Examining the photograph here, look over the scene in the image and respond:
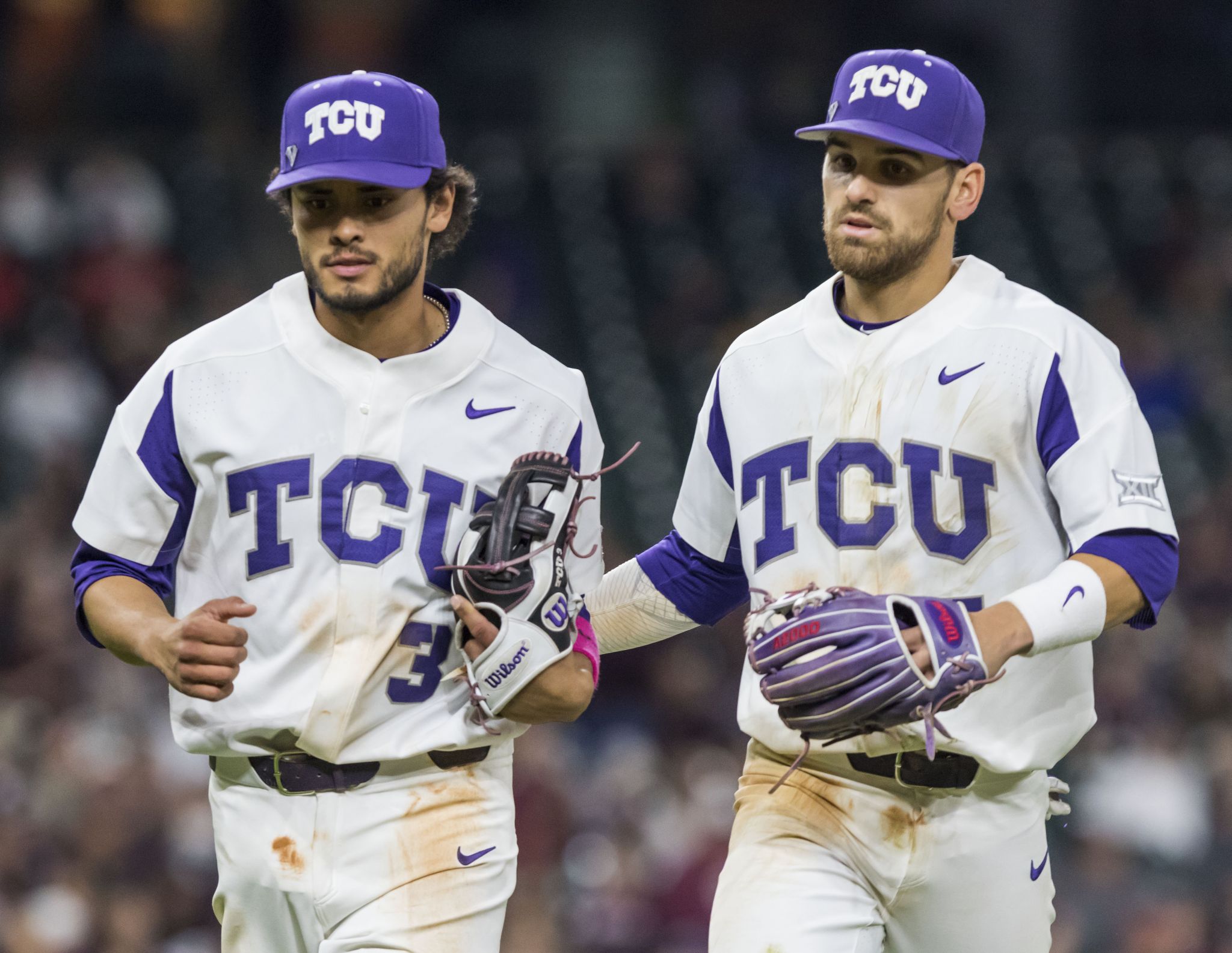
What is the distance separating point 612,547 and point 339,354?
5314 millimetres

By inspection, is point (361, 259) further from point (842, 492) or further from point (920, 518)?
point (920, 518)

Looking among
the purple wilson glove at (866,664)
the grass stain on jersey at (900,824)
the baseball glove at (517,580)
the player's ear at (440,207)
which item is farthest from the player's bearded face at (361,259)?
the grass stain on jersey at (900,824)

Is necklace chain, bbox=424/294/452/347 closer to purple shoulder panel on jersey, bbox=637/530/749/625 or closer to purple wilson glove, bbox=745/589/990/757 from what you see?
purple shoulder panel on jersey, bbox=637/530/749/625

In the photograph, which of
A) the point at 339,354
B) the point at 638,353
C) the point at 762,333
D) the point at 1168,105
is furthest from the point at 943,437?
the point at 1168,105

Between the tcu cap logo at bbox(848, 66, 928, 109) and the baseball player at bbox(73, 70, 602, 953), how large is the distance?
96cm

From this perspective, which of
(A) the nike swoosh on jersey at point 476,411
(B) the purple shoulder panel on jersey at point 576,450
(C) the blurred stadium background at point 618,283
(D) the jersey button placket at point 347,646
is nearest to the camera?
(D) the jersey button placket at point 347,646

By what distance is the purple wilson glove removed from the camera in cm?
352

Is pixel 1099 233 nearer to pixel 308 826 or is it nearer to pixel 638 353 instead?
pixel 638 353

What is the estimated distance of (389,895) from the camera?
12.7 feet

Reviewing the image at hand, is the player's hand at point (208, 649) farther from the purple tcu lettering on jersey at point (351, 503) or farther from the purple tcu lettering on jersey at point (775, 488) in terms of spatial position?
the purple tcu lettering on jersey at point (775, 488)

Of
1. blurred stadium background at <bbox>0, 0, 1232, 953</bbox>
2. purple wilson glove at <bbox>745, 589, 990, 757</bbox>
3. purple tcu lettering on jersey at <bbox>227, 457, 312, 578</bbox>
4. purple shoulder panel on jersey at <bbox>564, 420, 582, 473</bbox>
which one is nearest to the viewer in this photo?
purple wilson glove at <bbox>745, 589, 990, 757</bbox>

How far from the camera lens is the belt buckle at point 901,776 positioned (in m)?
3.96

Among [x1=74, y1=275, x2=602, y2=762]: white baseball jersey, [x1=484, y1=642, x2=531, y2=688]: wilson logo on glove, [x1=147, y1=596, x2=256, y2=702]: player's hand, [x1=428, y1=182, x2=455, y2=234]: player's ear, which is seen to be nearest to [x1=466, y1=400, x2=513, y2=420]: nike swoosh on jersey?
[x1=74, y1=275, x2=602, y2=762]: white baseball jersey

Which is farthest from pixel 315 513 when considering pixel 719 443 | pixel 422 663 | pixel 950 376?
pixel 950 376
